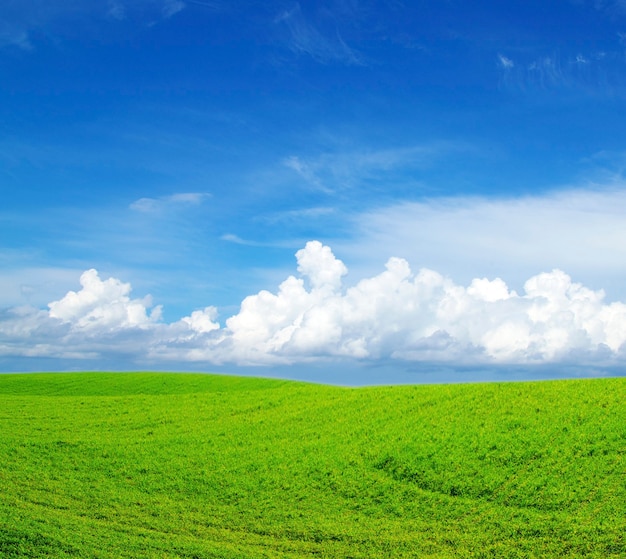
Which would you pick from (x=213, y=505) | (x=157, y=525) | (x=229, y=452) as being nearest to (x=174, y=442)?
(x=229, y=452)

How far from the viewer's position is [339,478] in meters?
23.2

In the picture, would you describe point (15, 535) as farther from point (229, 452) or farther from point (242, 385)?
point (242, 385)

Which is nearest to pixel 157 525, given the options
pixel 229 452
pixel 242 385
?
pixel 229 452

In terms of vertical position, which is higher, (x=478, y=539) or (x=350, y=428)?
(x=350, y=428)

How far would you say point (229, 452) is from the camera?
2711cm

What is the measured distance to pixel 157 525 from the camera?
1912 centimetres

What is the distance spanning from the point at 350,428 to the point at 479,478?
8484 mm

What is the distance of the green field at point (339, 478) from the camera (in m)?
17.8

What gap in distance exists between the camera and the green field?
17797 mm

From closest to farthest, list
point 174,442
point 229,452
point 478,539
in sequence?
point 478,539
point 229,452
point 174,442

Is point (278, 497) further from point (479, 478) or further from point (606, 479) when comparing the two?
point (606, 479)

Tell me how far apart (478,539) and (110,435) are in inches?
805

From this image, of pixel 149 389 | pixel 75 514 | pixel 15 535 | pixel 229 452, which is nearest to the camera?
pixel 15 535

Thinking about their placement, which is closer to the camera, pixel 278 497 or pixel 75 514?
pixel 75 514
